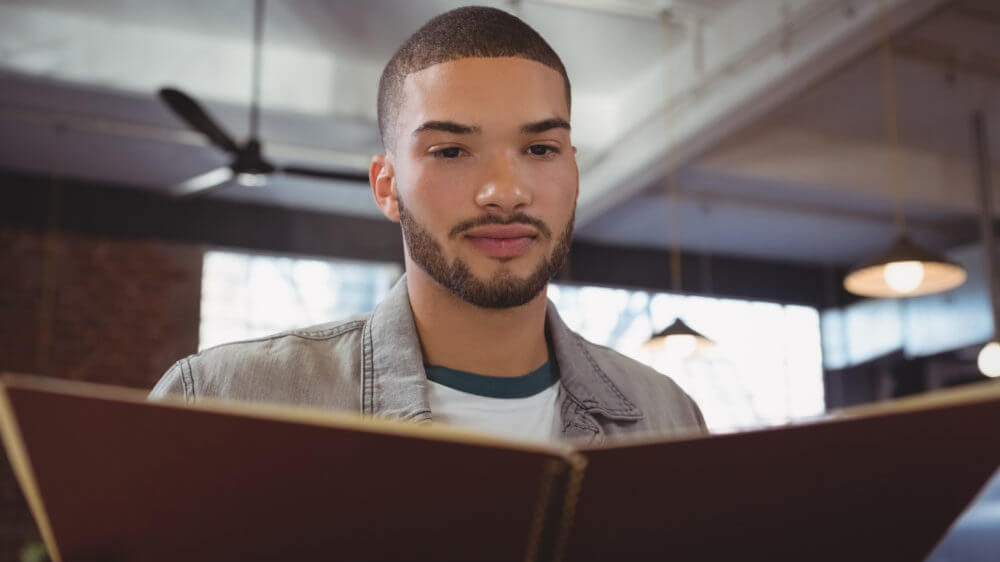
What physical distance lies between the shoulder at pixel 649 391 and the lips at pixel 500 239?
28 centimetres

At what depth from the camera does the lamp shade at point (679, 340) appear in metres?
4.18

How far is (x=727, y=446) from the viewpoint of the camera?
2.25ft

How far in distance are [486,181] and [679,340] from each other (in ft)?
10.6

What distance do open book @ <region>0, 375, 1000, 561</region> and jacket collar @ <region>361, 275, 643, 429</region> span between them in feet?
1.31

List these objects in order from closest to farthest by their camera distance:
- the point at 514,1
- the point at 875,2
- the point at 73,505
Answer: the point at 73,505
the point at 875,2
the point at 514,1

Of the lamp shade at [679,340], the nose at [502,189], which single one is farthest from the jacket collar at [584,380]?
the lamp shade at [679,340]

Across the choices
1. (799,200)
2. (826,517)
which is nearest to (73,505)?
(826,517)

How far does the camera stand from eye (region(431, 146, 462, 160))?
44.1 inches

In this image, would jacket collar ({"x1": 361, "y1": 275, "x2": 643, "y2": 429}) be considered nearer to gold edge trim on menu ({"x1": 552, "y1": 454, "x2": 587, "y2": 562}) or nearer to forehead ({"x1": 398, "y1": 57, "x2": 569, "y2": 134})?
forehead ({"x1": 398, "y1": 57, "x2": 569, "y2": 134})

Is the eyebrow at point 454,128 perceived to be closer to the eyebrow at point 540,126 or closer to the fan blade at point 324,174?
the eyebrow at point 540,126

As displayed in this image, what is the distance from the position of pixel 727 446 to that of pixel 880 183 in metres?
6.32

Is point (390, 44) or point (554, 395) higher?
point (390, 44)

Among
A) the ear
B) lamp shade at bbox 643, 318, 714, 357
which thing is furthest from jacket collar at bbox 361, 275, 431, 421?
lamp shade at bbox 643, 318, 714, 357

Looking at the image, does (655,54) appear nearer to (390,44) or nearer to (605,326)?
(390,44)
